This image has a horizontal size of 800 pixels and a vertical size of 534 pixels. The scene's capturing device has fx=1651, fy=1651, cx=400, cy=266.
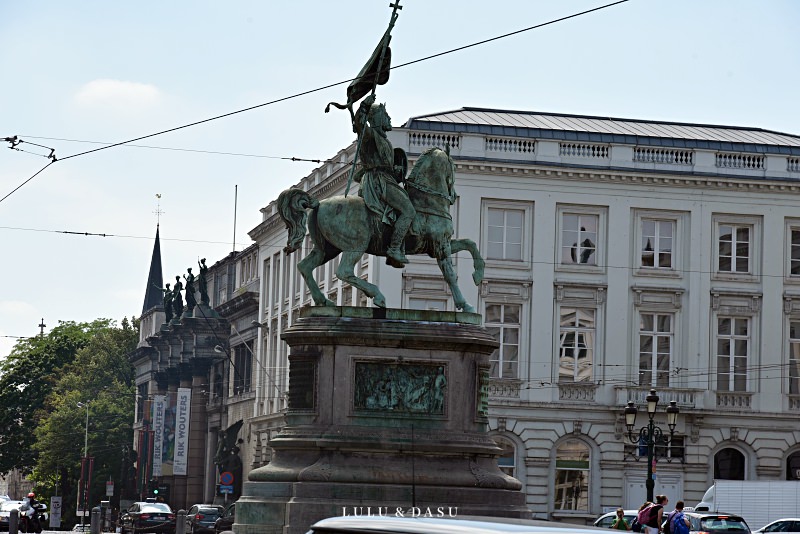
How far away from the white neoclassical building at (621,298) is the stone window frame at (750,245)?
0.05 meters

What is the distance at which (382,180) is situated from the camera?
27.3 meters

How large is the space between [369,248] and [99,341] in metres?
108

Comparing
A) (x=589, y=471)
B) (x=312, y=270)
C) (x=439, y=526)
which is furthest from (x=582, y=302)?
(x=439, y=526)

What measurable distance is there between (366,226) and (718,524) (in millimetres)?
15216

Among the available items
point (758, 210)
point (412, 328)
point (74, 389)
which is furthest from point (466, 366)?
point (74, 389)

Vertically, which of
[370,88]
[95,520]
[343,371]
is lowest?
[95,520]

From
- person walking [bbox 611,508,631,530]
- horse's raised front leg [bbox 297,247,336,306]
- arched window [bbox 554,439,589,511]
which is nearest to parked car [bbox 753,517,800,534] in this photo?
person walking [bbox 611,508,631,530]

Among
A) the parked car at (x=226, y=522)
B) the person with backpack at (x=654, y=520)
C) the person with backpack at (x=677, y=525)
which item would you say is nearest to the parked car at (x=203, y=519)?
the parked car at (x=226, y=522)

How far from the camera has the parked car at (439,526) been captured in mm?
9633

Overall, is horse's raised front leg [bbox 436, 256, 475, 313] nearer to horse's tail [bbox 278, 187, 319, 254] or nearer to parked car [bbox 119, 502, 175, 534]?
horse's tail [bbox 278, 187, 319, 254]

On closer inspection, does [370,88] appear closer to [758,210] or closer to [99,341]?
[758,210]

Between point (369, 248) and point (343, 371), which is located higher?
point (369, 248)

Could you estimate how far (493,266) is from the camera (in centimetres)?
6262

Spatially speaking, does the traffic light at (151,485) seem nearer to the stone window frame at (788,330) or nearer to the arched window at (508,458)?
the arched window at (508,458)
